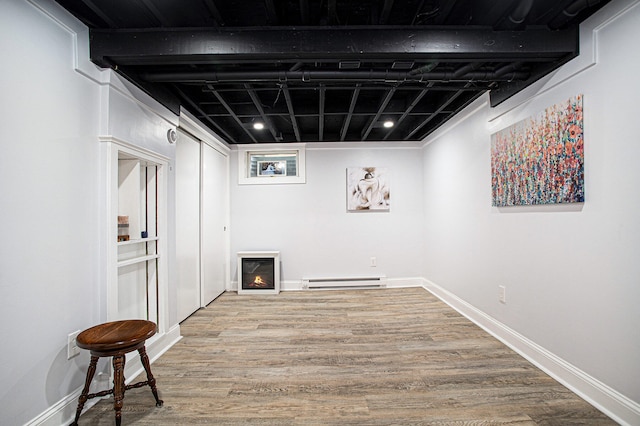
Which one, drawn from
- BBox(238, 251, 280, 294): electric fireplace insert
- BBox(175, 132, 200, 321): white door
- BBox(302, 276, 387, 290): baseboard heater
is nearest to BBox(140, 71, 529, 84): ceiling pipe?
BBox(175, 132, 200, 321): white door

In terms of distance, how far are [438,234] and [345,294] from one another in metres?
1.74

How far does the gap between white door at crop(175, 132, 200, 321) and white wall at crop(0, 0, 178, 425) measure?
1216 millimetres

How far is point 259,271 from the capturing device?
4418mm

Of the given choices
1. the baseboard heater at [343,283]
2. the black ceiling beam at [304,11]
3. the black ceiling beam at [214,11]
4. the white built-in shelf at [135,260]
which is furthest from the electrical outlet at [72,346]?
the baseboard heater at [343,283]

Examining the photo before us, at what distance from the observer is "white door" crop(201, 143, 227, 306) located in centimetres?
374

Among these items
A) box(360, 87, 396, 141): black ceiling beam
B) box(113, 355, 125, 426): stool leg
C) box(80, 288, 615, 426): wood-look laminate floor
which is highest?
box(360, 87, 396, 141): black ceiling beam

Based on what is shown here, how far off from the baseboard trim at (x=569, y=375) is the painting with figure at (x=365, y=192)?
2157 mm

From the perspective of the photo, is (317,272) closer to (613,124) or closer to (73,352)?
(73,352)

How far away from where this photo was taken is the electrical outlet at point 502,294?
8.46ft

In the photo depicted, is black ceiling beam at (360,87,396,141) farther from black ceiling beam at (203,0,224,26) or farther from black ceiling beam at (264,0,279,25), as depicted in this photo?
black ceiling beam at (203,0,224,26)

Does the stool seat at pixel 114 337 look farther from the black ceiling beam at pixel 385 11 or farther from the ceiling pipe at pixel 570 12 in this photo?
the ceiling pipe at pixel 570 12

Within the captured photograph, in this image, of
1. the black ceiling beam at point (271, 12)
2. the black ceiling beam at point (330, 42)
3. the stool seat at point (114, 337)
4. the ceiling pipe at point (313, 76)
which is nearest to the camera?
the stool seat at point (114, 337)

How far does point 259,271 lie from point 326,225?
54.4 inches

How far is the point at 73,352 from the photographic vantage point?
5.50 feet
